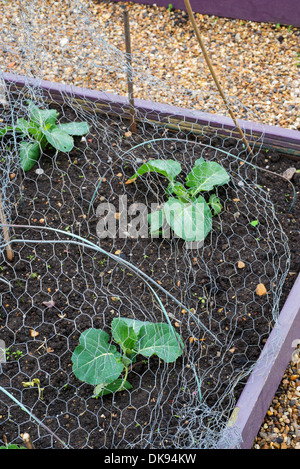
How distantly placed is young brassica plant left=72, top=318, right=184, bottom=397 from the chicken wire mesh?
0.13 feet

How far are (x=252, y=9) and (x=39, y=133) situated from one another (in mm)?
1709

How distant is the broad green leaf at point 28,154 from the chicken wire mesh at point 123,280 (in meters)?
0.03

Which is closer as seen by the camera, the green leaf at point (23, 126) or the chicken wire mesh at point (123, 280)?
the chicken wire mesh at point (123, 280)

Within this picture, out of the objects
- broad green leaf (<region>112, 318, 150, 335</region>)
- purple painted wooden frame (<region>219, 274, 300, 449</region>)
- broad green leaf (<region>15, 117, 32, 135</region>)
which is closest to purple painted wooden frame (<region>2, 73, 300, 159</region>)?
broad green leaf (<region>15, 117, 32, 135</region>)

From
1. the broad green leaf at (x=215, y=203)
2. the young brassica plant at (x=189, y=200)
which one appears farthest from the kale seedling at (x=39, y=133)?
the broad green leaf at (x=215, y=203)

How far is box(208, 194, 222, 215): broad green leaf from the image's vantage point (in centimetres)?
211

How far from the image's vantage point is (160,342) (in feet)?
5.60

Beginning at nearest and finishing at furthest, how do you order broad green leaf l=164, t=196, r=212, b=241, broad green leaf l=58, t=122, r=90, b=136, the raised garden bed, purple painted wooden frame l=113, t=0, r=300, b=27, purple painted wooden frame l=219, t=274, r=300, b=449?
1. purple painted wooden frame l=219, t=274, r=300, b=449
2. the raised garden bed
3. broad green leaf l=164, t=196, r=212, b=241
4. broad green leaf l=58, t=122, r=90, b=136
5. purple painted wooden frame l=113, t=0, r=300, b=27

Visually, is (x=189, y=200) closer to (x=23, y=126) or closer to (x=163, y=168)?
(x=163, y=168)

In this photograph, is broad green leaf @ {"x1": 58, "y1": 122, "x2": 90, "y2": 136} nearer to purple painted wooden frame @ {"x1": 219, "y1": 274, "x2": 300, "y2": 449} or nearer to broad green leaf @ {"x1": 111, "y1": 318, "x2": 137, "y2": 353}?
broad green leaf @ {"x1": 111, "y1": 318, "x2": 137, "y2": 353}

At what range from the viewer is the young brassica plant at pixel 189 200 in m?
2.02

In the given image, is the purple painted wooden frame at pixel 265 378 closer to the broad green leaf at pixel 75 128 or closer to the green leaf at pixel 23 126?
the broad green leaf at pixel 75 128

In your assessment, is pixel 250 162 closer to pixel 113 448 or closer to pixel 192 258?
pixel 192 258

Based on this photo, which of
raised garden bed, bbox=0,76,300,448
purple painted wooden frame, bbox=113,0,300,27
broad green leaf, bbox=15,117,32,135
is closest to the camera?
raised garden bed, bbox=0,76,300,448
